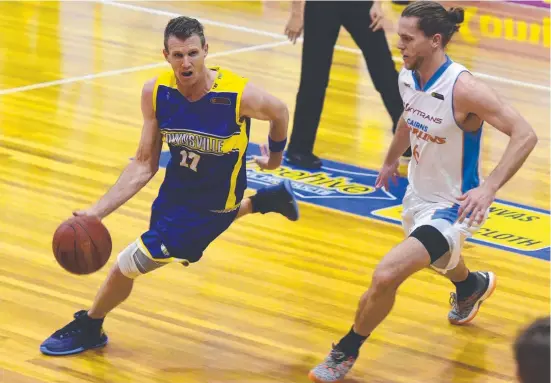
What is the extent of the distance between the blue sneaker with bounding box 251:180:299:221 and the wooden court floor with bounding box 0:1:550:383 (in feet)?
1.35

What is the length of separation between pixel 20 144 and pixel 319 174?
2.13 m

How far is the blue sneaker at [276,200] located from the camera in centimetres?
585

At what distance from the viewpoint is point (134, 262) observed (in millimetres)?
4973

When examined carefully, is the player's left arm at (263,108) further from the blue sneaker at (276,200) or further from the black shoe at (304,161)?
the black shoe at (304,161)

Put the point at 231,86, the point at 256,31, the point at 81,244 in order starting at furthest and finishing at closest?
the point at 256,31
the point at 231,86
the point at 81,244

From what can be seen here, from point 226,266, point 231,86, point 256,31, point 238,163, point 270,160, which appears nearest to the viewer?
point 231,86

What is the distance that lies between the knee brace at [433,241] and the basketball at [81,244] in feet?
4.35

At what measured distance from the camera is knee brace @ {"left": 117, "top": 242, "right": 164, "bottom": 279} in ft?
16.3

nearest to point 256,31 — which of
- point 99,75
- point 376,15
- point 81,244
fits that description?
point 99,75

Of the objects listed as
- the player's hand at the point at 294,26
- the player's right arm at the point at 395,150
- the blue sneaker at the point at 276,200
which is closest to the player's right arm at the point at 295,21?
the player's hand at the point at 294,26

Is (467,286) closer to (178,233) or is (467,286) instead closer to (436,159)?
(436,159)

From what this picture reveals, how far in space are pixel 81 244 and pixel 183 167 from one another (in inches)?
24.9

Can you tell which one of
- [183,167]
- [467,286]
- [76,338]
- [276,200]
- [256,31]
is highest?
[183,167]

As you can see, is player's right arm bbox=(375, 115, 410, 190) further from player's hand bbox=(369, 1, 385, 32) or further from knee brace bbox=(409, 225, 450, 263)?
player's hand bbox=(369, 1, 385, 32)
